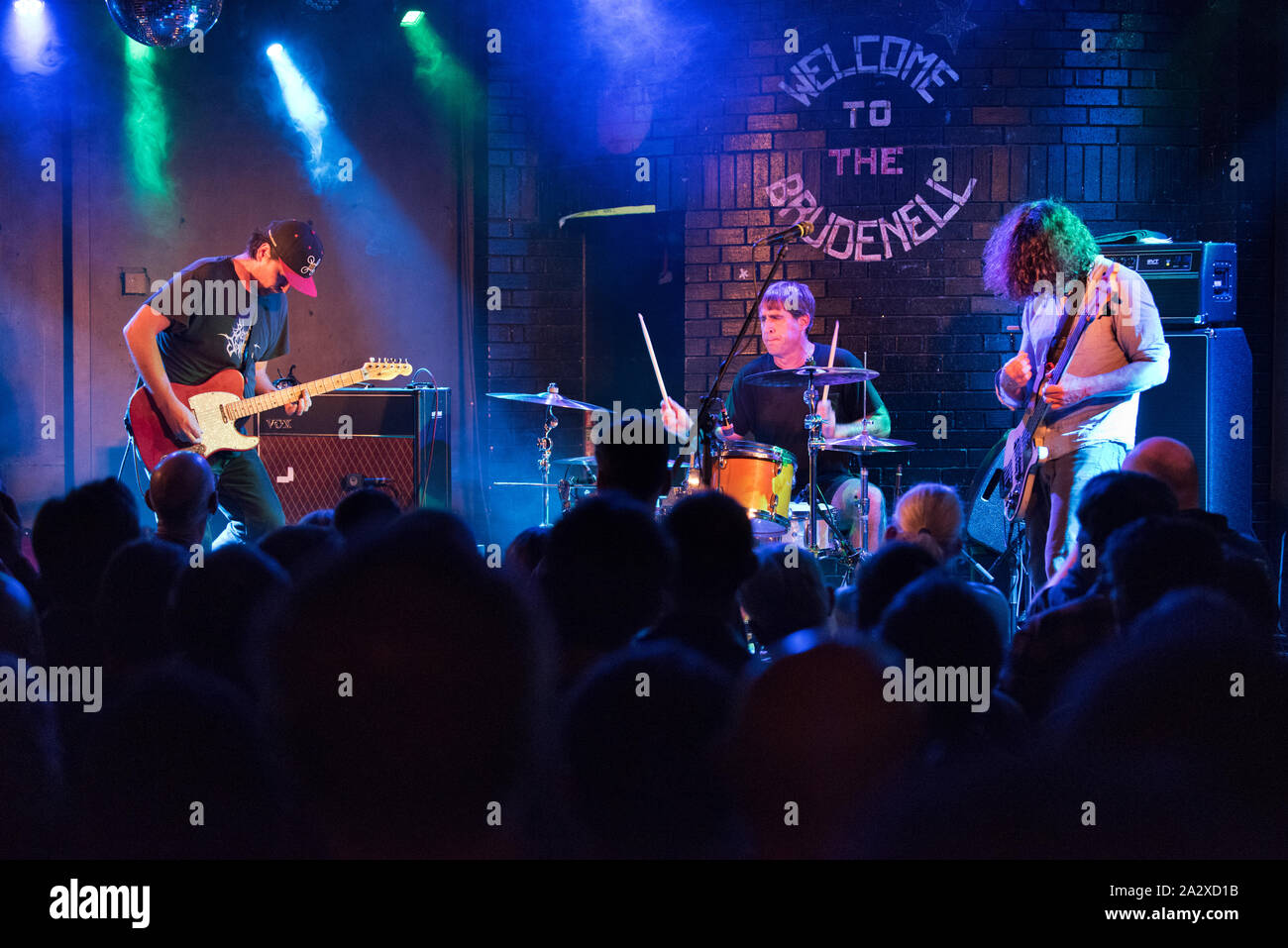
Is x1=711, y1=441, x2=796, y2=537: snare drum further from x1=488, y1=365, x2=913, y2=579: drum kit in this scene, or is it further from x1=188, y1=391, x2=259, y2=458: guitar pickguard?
x1=188, y1=391, x2=259, y2=458: guitar pickguard

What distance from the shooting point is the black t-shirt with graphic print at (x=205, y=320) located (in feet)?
17.6

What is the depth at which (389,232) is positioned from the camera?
778cm

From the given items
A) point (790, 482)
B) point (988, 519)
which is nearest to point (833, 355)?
point (790, 482)

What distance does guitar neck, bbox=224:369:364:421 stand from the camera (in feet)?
18.3

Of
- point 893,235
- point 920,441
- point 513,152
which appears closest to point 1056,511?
point 920,441

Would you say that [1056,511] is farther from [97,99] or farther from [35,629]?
[97,99]

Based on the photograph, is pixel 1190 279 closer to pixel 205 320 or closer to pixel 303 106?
pixel 205 320

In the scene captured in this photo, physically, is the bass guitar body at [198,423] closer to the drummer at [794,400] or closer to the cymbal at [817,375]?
the drummer at [794,400]

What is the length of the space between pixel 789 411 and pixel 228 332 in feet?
10.0

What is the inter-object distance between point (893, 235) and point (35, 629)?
18.1 feet

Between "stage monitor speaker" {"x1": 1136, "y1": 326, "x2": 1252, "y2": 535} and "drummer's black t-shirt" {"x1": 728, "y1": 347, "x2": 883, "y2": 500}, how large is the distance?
4.84 ft

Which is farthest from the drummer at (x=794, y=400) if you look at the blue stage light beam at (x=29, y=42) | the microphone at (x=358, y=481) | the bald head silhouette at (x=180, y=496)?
the blue stage light beam at (x=29, y=42)

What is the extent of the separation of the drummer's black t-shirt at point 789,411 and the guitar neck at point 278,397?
2199 millimetres
